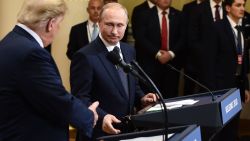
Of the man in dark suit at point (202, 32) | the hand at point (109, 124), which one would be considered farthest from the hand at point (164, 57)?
the hand at point (109, 124)

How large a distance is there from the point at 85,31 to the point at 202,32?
48.3 inches

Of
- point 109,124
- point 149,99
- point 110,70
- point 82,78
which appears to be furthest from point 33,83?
point 149,99

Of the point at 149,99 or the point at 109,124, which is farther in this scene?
the point at 149,99

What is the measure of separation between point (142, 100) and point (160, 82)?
2.58 meters

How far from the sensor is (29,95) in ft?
6.92

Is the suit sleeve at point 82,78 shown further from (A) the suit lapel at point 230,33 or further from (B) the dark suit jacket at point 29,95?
(A) the suit lapel at point 230,33

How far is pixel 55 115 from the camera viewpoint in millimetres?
2162

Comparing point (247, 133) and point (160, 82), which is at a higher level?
point (160, 82)

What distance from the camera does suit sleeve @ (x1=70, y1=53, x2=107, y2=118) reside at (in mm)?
2709

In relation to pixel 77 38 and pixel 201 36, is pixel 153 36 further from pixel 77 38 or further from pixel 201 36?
pixel 77 38

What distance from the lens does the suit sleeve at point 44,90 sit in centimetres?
210

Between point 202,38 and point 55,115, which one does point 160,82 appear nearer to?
point 202,38

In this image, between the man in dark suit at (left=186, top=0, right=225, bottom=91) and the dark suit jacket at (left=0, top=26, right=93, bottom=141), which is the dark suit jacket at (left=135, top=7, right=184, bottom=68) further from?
the dark suit jacket at (left=0, top=26, right=93, bottom=141)

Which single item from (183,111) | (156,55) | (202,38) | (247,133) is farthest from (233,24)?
(183,111)
